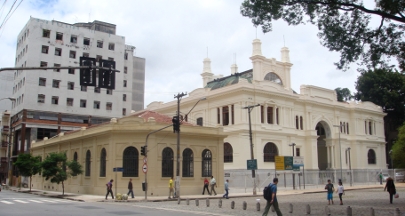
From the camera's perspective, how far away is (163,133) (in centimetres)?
3497

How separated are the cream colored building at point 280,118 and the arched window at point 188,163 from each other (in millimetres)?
13990

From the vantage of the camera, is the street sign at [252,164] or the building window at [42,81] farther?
the building window at [42,81]

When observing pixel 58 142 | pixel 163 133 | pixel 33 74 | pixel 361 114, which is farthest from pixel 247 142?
pixel 33 74

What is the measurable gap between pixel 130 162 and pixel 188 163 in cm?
520

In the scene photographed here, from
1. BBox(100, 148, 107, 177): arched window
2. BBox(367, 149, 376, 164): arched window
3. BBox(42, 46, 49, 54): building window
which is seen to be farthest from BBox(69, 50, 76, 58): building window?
BBox(367, 149, 376, 164): arched window

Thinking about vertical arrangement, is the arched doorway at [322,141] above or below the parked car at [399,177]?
above

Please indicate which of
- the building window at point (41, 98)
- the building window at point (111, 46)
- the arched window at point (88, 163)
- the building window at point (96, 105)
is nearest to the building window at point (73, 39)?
the building window at point (111, 46)

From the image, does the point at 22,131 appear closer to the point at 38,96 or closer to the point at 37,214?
the point at 38,96

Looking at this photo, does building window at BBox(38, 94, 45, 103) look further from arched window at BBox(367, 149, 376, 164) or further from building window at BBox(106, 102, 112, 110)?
arched window at BBox(367, 149, 376, 164)

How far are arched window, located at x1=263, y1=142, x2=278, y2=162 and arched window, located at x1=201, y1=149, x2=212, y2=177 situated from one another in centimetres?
1743

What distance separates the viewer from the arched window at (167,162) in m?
35.2

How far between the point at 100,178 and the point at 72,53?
108 ft

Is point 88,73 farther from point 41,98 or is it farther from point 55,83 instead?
point 55,83

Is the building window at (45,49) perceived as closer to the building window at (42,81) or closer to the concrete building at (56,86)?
→ the concrete building at (56,86)
